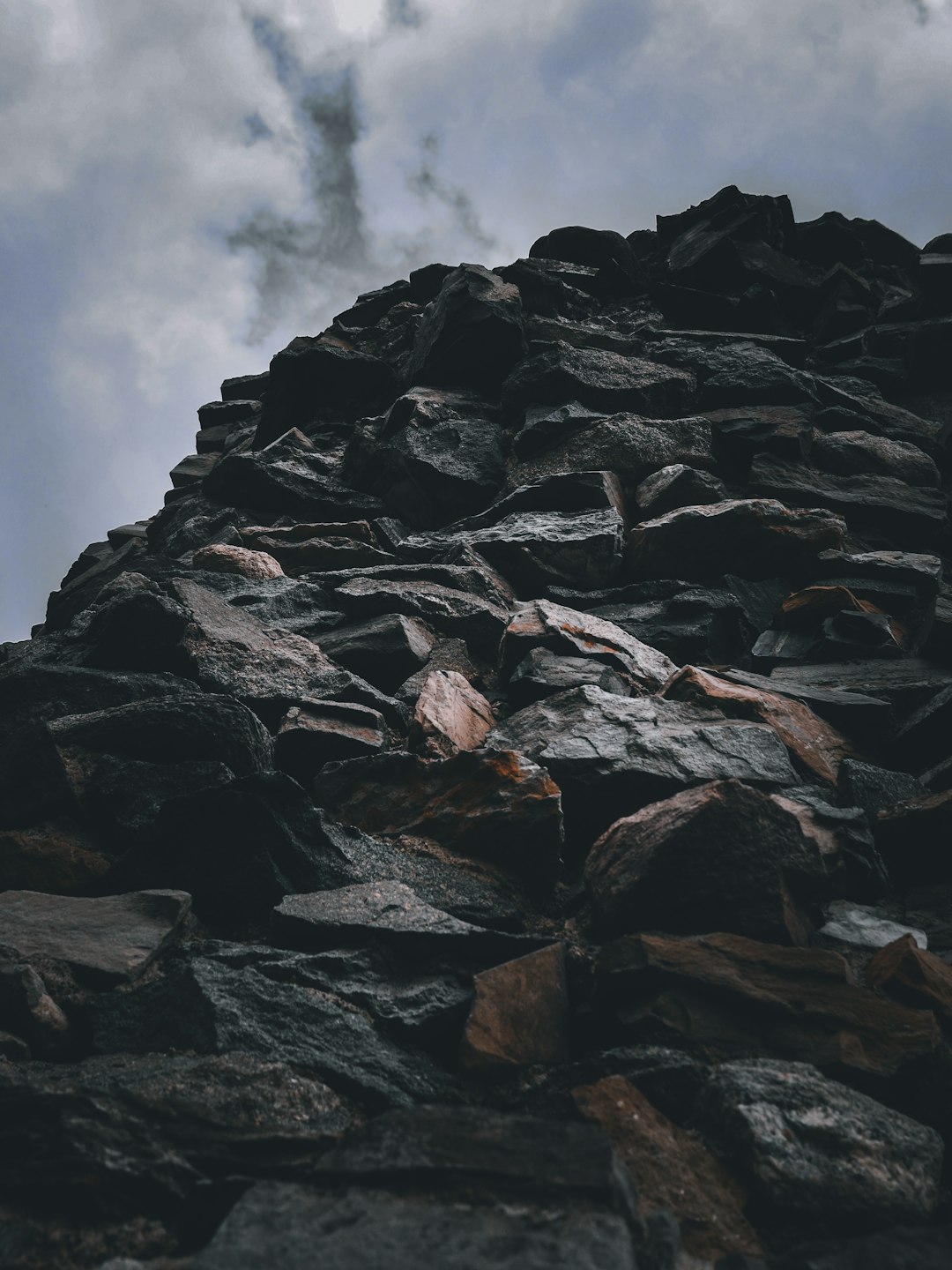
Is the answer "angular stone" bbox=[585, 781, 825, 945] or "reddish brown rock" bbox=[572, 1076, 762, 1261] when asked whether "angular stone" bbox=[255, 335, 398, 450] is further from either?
"reddish brown rock" bbox=[572, 1076, 762, 1261]

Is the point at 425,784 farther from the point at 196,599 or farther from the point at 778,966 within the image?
the point at 196,599

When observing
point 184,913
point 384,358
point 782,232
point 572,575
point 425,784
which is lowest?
Answer: point 184,913

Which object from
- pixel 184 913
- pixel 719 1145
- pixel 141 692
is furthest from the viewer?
pixel 141 692

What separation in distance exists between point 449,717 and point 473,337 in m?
9.59

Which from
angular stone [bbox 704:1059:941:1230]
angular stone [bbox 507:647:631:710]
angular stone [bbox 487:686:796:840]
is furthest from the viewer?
angular stone [bbox 507:647:631:710]

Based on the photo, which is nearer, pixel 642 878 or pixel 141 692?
pixel 642 878

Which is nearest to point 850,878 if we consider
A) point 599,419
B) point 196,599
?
point 196,599

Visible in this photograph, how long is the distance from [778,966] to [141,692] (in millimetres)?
4810

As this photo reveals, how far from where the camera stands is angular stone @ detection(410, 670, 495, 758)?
6188mm

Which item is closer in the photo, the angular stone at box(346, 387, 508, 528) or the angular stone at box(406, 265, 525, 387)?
the angular stone at box(346, 387, 508, 528)

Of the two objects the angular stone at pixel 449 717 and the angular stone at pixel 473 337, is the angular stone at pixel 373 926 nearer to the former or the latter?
the angular stone at pixel 449 717

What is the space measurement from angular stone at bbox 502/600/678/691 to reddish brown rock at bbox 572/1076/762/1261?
4522 mm

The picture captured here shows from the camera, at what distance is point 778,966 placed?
392 centimetres

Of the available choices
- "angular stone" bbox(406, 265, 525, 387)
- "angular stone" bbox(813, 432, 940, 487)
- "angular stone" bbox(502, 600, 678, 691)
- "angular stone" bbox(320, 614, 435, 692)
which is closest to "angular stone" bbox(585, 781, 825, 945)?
"angular stone" bbox(502, 600, 678, 691)
